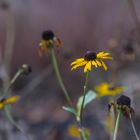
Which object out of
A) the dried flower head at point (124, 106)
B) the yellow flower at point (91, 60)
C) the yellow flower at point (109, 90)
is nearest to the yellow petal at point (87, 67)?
the yellow flower at point (91, 60)

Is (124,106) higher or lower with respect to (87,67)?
lower

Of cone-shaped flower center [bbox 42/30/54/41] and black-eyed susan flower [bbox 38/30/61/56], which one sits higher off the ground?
cone-shaped flower center [bbox 42/30/54/41]

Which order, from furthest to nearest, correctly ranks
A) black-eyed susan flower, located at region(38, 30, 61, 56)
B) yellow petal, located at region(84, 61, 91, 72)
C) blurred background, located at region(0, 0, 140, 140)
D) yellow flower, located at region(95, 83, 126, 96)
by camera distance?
1. blurred background, located at region(0, 0, 140, 140)
2. yellow flower, located at region(95, 83, 126, 96)
3. black-eyed susan flower, located at region(38, 30, 61, 56)
4. yellow petal, located at region(84, 61, 91, 72)

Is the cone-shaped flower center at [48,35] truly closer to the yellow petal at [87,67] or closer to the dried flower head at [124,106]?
the yellow petal at [87,67]

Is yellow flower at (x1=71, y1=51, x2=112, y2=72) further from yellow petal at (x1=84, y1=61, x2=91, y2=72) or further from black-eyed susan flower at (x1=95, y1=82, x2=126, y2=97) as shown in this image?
black-eyed susan flower at (x1=95, y1=82, x2=126, y2=97)

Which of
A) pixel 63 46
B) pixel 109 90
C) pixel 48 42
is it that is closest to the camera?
→ pixel 48 42

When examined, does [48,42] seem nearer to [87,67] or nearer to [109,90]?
[87,67]

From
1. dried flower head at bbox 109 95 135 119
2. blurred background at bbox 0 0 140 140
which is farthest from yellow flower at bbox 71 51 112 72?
blurred background at bbox 0 0 140 140

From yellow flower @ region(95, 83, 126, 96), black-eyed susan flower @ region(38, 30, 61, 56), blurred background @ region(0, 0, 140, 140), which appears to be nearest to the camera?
black-eyed susan flower @ region(38, 30, 61, 56)

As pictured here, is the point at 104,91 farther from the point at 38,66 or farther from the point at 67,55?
the point at 38,66

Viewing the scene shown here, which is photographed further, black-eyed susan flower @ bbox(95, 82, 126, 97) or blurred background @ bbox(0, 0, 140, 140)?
blurred background @ bbox(0, 0, 140, 140)

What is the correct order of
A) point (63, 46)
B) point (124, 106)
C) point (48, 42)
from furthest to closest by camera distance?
point (63, 46) → point (48, 42) → point (124, 106)

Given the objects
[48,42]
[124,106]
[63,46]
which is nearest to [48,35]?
[48,42]
